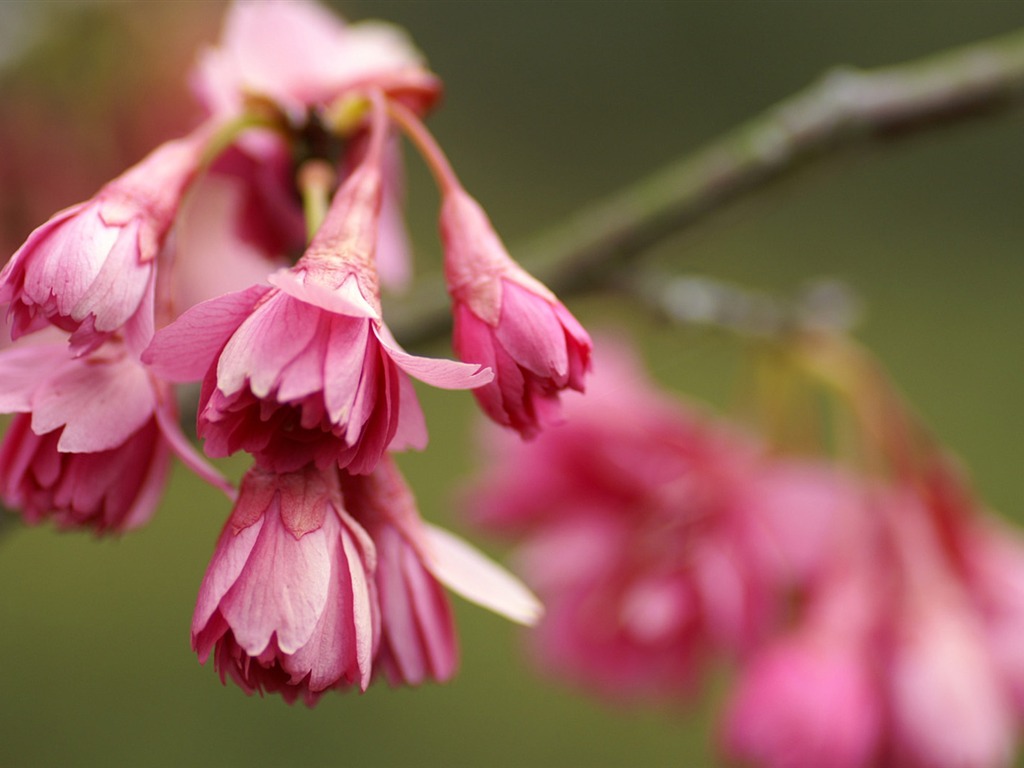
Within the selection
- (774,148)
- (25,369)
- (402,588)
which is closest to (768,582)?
(774,148)

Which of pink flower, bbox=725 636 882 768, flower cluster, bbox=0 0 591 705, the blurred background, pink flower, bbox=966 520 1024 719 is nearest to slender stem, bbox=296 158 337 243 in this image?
flower cluster, bbox=0 0 591 705

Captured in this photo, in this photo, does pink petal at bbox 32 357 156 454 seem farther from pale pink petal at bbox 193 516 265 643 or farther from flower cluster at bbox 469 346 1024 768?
flower cluster at bbox 469 346 1024 768

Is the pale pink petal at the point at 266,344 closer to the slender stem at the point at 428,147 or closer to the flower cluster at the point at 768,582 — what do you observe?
the slender stem at the point at 428,147

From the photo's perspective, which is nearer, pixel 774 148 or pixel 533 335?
pixel 533 335

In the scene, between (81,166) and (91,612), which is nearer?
(81,166)

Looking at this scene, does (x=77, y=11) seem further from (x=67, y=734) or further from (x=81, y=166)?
(x=67, y=734)

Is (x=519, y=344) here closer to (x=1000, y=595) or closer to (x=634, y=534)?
(x=634, y=534)

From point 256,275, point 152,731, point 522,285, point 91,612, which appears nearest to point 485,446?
point 256,275
